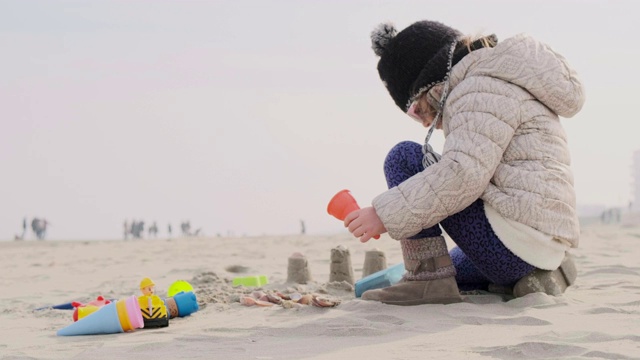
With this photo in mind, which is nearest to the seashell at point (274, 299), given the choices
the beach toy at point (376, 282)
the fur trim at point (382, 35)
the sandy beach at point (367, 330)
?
the sandy beach at point (367, 330)

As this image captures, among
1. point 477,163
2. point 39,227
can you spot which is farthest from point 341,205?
point 39,227

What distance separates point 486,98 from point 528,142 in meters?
0.25

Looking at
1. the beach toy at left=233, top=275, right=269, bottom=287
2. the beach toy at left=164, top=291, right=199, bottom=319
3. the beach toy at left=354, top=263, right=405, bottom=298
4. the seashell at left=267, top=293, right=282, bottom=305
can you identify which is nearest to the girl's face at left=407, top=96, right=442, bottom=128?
the beach toy at left=354, top=263, right=405, bottom=298

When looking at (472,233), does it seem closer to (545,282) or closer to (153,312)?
(545,282)

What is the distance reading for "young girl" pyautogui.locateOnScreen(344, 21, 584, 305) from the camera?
8.93 feet

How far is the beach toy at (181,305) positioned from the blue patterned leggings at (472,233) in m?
1.03

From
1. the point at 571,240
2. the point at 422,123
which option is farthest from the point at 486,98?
the point at 571,240

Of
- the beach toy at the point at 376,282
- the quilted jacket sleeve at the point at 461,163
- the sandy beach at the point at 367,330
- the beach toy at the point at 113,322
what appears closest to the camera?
the sandy beach at the point at 367,330

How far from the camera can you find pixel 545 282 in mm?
3084

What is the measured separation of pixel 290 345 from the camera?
2.44 meters

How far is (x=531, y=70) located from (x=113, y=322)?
188 cm

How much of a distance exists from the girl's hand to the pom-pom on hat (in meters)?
0.51

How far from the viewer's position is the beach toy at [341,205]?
2.95 m

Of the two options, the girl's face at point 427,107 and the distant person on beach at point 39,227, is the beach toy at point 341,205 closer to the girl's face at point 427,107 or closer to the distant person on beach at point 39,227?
the girl's face at point 427,107
